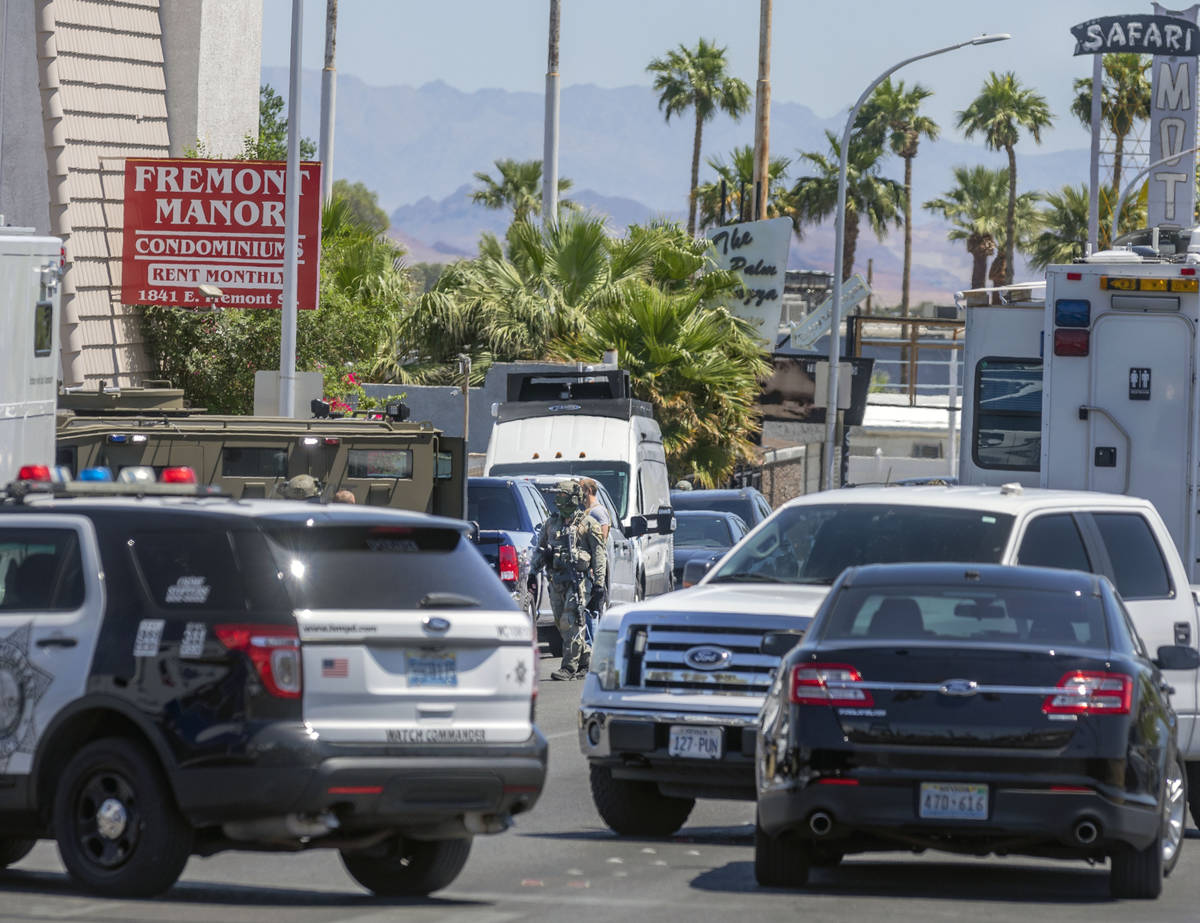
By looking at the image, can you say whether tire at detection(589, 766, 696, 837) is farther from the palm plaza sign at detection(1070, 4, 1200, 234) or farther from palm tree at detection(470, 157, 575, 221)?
palm tree at detection(470, 157, 575, 221)

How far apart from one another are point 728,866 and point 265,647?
301 centimetres

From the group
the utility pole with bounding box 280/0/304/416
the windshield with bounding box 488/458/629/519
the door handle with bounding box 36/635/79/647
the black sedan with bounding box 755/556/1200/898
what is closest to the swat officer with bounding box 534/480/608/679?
the windshield with bounding box 488/458/629/519

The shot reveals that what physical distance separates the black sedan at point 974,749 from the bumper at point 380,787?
3.83 ft

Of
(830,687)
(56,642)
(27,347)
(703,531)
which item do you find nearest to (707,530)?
(703,531)

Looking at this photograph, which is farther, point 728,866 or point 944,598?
point 728,866

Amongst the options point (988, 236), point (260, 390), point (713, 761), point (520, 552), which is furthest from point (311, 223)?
point (988, 236)

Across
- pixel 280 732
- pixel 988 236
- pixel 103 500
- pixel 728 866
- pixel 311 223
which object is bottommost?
pixel 728 866

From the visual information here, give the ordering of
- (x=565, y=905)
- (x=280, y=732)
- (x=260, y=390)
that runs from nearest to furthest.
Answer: (x=280, y=732) < (x=565, y=905) < (x=260, y=390)

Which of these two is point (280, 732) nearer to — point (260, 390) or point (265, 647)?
point (265, 647)

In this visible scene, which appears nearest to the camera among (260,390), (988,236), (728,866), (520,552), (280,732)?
(280,732)

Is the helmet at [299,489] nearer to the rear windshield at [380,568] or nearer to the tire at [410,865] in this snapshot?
the tire at [410,865]

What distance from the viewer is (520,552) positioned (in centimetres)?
2189

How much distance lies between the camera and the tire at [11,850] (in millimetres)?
10141

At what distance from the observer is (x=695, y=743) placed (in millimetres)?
11078
